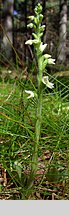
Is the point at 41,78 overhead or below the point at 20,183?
overhead

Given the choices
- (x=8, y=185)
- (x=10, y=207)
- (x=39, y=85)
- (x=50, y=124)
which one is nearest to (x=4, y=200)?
(x=10, y=207)

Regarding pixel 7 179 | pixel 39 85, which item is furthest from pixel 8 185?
pixel 39 85

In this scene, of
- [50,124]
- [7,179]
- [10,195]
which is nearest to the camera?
[10,195]

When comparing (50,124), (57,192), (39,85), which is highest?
(39,85)

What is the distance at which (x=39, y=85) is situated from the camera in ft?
2.86

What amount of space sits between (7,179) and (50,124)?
14.5 inches

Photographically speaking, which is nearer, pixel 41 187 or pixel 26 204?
pixel 26 204

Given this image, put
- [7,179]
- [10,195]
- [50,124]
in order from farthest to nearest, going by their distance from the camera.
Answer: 1. [50,124]
2. [7,179]
3. [10,195]

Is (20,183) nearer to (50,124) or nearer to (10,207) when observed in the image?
(10,207)

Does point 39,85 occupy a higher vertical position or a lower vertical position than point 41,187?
higher

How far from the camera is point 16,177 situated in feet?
3.05

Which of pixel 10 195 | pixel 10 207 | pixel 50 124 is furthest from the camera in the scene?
pixel 50 124

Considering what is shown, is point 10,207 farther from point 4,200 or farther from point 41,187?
point 41,187

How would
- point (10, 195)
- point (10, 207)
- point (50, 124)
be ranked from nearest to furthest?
point (10, 207)
point (10, 195)
point (50, 124)
